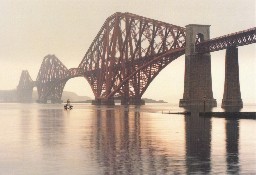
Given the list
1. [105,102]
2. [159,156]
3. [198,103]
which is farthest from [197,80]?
[159,156]

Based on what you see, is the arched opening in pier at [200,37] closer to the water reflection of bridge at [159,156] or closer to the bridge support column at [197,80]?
the bridge support column at [197,80]

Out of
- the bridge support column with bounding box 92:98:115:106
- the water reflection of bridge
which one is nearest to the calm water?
the water reflection of bridge

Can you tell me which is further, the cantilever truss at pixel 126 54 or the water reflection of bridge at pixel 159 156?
the cantilever truss at pixel 126 54

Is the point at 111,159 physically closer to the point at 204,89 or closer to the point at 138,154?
the point at 138,154

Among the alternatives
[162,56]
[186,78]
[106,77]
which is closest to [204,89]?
[186,78]

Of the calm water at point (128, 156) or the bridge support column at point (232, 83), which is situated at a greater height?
the bridge support column at point (232, 83)

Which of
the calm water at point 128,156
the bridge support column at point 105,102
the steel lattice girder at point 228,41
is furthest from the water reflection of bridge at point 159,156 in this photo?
the bridge support column at point 105,102

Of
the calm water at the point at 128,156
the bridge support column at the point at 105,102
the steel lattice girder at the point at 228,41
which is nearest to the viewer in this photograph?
the calm water at the point at 128,156

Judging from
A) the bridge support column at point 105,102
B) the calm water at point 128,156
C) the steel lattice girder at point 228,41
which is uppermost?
the steel lattice girder at point 228,41
